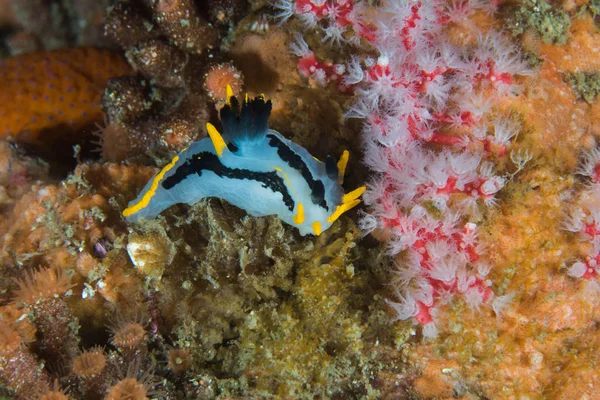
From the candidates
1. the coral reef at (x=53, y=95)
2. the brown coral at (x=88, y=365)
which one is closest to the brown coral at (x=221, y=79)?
the coral reef at (x=53, y=95)

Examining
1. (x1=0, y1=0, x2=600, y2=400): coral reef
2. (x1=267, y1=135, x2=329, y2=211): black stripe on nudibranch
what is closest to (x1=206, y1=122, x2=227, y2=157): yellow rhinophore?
(x1=267, y1=135, x2=329, y2=211): black stripe on nudibranch

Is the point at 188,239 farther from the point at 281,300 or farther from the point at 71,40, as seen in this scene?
the point at 71,40

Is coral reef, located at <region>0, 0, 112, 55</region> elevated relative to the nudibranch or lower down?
elevated

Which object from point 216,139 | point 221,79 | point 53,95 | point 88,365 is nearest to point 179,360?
point 88,365

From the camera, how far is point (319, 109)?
3.31 metres

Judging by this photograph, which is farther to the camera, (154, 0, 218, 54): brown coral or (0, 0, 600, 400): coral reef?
(154, 0, 218, 54): brown coral

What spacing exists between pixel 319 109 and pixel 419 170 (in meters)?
1.08

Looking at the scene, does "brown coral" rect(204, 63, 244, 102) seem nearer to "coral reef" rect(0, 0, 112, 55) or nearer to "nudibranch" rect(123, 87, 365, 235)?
"nudibranch" rect(123, 87, 365, 235)

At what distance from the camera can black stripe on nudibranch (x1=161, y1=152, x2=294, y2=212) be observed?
2730mm

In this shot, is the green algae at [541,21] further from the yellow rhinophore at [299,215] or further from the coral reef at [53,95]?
the coral reef at [53,95]

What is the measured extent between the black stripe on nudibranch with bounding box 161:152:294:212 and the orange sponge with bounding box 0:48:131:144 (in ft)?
6.29

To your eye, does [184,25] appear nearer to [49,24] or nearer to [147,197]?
[147,197]

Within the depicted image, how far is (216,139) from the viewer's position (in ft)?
9.00

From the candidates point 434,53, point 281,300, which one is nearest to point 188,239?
point 281,300
